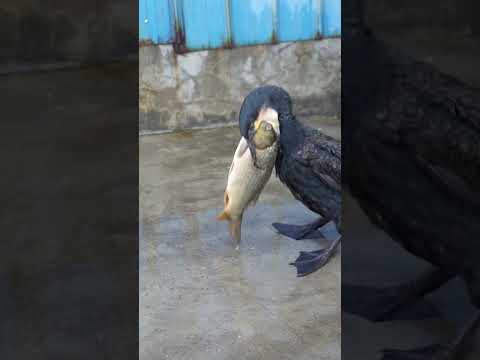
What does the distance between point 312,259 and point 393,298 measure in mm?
2254

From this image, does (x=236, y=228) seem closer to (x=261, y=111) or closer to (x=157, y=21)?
(x=261, y=111)

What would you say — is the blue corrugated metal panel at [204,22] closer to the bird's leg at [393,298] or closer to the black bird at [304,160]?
the black bird at [304,160]

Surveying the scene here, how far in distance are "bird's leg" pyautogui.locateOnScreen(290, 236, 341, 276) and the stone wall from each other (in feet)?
8.54

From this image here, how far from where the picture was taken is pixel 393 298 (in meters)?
1.25
